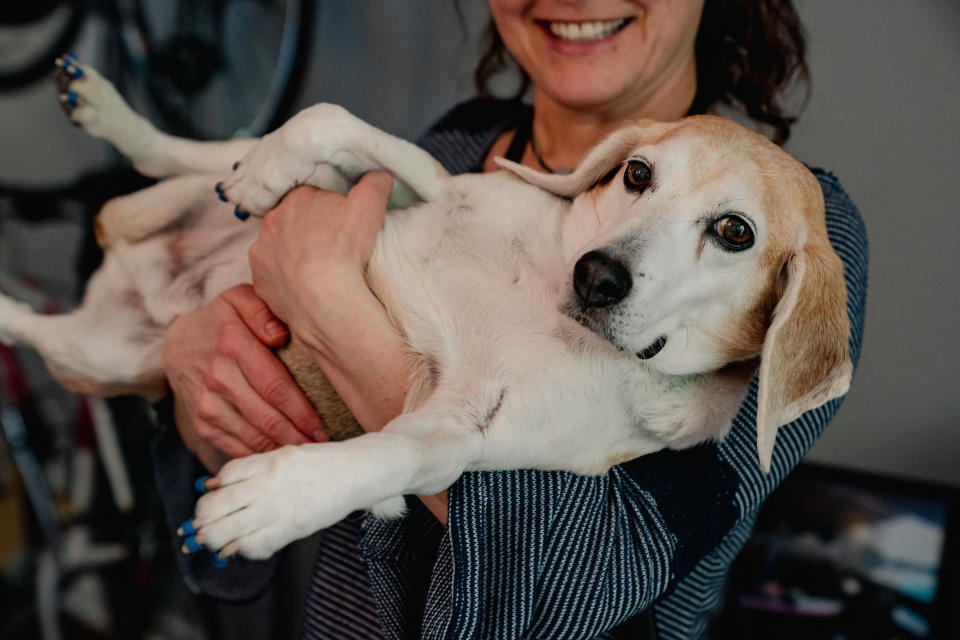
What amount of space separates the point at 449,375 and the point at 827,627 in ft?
5.10

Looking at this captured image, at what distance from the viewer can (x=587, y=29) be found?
48.6 inches

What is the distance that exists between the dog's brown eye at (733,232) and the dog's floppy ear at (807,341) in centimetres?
8

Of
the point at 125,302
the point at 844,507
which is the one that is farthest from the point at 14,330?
the point at 844,507

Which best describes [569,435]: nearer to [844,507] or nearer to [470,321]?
[470,321]

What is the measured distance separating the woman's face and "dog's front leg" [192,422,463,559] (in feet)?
2.56

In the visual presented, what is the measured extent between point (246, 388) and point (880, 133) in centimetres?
168

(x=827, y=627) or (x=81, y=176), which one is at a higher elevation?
(x=81, y=176)

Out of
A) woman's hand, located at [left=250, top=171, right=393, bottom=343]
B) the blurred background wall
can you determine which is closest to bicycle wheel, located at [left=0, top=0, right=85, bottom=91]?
the blurred background wall

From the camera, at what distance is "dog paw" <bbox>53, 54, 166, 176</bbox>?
54.2 inches

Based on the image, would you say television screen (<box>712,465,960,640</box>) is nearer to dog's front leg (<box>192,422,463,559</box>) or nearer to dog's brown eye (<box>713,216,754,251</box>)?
dog's brown eye (<box>713,216,754,251</box>)

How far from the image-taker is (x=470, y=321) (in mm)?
1034

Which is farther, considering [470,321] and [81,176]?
[81,176]

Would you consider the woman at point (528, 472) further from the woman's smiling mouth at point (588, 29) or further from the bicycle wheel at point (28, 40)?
the bicycle wheel at point (28, 40)

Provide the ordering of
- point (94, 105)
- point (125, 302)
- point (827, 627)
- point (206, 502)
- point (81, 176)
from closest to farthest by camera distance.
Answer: point (206, 502), point (94, 105), point (125, 302), point (827, 627), point (81, 176)
